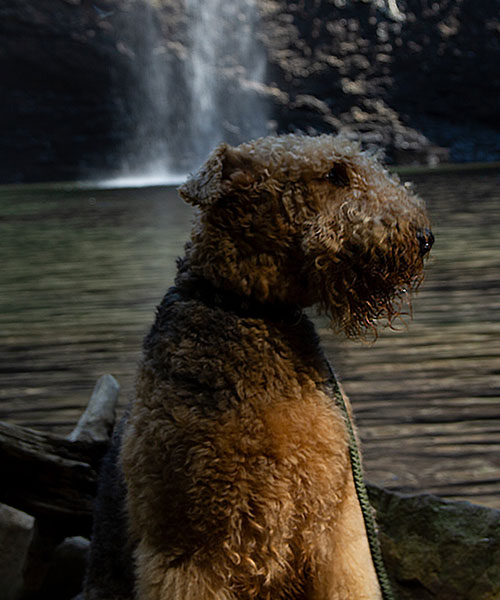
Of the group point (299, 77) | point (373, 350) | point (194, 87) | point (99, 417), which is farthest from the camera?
point (299, 77)

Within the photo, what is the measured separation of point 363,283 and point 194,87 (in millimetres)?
26283

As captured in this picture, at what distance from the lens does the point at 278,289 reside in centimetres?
138

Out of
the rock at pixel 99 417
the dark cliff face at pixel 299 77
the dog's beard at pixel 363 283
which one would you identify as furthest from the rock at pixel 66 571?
the dark cliff face at pixel 299 77

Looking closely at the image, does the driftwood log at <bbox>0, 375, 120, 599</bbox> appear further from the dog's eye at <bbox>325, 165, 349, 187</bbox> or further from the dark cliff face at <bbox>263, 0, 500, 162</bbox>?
the dark cliff face at <bbox>263, 0, 500, 162</bbox>

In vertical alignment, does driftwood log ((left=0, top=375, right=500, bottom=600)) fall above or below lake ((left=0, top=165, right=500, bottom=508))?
above

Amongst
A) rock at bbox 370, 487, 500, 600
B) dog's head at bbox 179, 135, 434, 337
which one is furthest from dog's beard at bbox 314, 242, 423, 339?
rock at bbox 370, 487, 500, 600

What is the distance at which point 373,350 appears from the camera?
3863 millimetres

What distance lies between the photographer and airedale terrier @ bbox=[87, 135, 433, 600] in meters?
1.26

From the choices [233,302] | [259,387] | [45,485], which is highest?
[233,302]

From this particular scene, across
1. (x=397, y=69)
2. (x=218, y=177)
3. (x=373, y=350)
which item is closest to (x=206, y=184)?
(x=218, y=177)

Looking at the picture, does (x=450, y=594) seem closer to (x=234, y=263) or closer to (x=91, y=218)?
(x=234, y=263)

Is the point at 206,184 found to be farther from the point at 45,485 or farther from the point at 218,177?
the point at 45,485

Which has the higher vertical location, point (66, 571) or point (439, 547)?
point (439, 547)

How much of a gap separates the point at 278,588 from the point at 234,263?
68 centimetres
